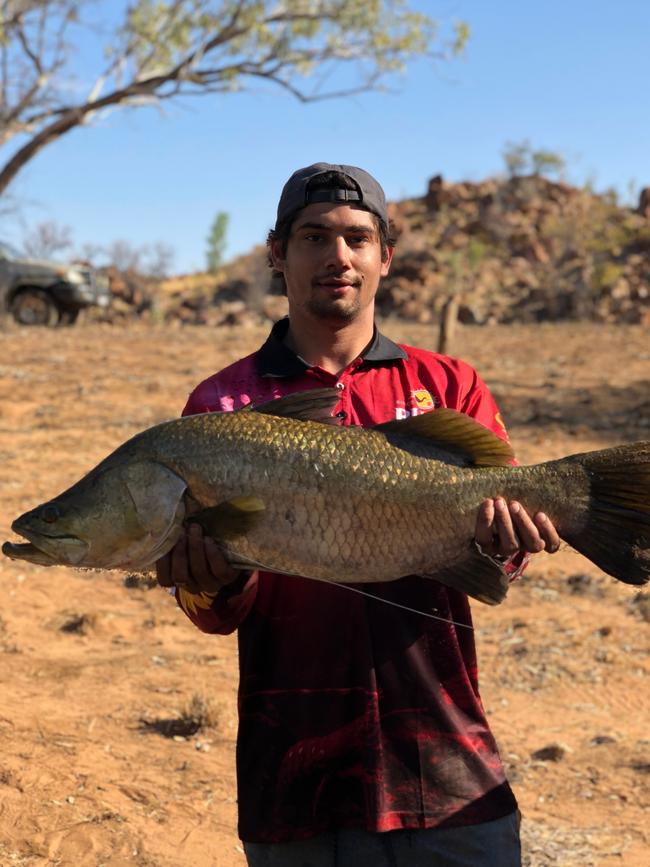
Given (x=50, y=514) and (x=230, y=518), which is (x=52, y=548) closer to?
(x=50, y=514)

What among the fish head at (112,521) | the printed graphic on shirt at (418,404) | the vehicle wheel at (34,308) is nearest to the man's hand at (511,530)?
the printed graphic on shirt at (418,404)

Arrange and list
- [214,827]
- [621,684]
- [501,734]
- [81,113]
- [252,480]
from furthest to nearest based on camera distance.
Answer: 1. [81,113]
2. [621,684]
3. [501,734]
4. [214,827]
5. [252,480]

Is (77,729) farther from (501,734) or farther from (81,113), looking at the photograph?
(81,113)

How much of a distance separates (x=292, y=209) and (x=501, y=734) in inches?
158

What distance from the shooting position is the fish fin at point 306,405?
245 centimetres

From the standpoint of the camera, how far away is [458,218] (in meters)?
37.8

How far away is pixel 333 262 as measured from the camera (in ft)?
8.39

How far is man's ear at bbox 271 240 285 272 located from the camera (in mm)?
2814

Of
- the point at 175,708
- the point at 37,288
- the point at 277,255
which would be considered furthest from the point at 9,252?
the point at 277,255

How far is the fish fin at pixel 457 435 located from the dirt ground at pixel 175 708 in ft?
8.37

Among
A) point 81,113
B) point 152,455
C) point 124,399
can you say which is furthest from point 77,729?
point 81,113

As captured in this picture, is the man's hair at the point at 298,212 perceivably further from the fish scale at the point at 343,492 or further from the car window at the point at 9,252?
the car window at the point at 9,252

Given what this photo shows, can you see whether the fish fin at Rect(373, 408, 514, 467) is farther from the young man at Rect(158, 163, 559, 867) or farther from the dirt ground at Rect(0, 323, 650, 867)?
the dirt ground at Rect(0, 323, 650, 867)

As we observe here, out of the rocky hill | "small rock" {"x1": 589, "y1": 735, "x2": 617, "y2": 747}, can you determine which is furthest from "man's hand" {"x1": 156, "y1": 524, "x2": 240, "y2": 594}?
the rocky hill
